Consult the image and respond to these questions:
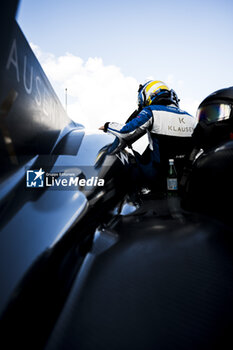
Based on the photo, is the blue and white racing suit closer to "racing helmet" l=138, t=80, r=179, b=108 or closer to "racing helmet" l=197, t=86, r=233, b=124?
"racing helmet" l=138, t=80, r=179, b=108

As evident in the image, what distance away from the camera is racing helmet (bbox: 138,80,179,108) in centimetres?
220

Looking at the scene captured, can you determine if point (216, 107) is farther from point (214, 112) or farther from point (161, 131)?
point (161, 131)

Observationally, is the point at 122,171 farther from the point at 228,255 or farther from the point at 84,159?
the point at 228,255

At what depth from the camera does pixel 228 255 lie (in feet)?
1.96

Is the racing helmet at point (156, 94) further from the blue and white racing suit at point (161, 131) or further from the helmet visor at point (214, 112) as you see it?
the helmet visor at point (214, 112)

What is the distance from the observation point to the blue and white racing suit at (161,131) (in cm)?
195

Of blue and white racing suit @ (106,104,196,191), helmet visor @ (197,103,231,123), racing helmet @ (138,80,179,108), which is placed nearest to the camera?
helmet visor @ (197,103,231,123)

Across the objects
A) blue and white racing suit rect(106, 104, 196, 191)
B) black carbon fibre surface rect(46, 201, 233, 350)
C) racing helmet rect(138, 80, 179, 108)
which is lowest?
black carbon fibre surface rect(46, 201, 233, 350)

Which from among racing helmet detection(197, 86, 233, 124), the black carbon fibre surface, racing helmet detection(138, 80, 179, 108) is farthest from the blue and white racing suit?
the black carbon fibre surface

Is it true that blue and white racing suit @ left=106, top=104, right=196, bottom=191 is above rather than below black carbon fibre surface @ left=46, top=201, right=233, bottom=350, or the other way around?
above

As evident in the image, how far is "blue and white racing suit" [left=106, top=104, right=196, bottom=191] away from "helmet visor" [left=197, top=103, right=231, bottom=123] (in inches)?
24.8

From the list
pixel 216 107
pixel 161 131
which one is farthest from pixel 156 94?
pixel 216 107

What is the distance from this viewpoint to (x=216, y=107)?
1332 mm

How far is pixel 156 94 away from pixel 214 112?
101cm
